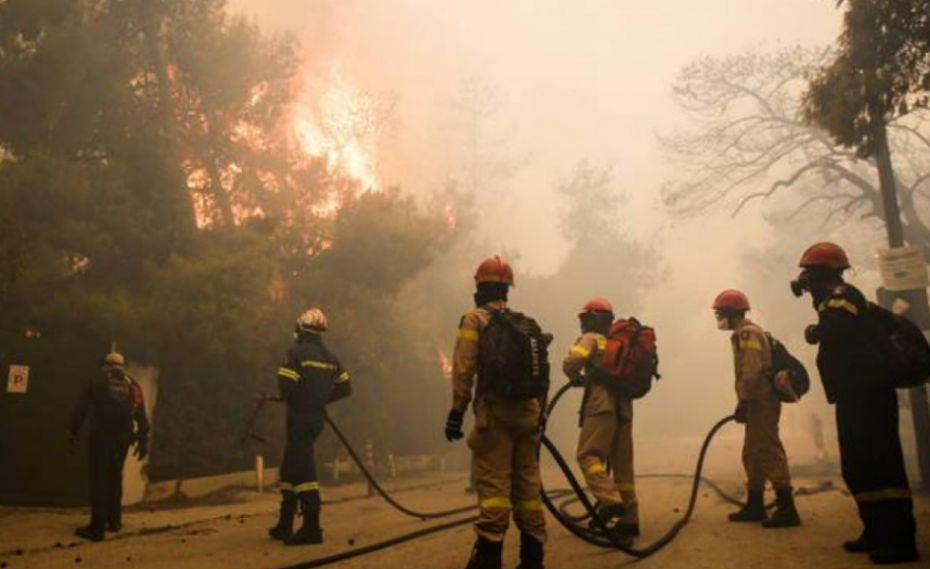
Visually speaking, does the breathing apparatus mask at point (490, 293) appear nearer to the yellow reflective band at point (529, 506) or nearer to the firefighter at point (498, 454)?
the firefighter at point (498, 454)

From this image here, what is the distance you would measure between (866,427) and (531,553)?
105 inches

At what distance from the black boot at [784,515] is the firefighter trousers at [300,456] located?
465 centimetres

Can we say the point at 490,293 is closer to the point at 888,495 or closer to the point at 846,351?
the point at 846,351

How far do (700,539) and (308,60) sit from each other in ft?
70.2

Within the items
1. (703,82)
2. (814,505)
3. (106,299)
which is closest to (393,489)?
(106,299)

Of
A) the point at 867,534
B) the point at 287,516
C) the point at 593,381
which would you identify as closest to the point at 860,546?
the point at 867,534

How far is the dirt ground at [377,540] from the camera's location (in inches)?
223

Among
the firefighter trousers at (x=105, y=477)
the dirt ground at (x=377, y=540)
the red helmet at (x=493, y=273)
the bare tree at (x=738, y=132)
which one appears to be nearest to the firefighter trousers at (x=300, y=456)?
the dirt ground at (x=377, y=540)

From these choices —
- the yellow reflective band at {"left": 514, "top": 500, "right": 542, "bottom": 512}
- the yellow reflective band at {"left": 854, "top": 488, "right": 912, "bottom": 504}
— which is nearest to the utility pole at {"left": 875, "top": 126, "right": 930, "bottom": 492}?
the yellow reflective band at {"left": 854, "top": 488, "right": 912, "bottom": 504}

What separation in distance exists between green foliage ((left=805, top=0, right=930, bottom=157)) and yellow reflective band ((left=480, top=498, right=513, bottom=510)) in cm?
673

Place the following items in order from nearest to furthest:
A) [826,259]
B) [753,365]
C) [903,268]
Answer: [826,259]
[753,365]
[903,268]

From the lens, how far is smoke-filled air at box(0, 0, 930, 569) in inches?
214

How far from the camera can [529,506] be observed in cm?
514

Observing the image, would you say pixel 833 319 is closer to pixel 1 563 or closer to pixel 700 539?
pixel 700 539
